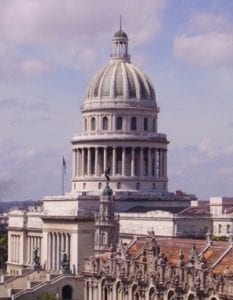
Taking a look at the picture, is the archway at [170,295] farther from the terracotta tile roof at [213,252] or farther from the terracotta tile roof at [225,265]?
the terracotta tile roof at [225,265]

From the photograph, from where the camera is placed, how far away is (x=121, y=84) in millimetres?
192750

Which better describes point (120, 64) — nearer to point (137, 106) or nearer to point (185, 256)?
point (137, 106)

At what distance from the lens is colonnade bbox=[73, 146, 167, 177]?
190 meters

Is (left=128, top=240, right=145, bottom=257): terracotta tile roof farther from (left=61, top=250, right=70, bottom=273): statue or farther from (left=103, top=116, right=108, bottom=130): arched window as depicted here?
(left=103, top=116, right=108, bottom=130): arched window

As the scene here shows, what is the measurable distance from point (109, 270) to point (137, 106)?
246ft

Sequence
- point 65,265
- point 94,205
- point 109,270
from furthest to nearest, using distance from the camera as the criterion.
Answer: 1. point 94,205
2. point 65,265
3. point 109,270

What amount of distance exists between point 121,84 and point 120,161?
41.1ft

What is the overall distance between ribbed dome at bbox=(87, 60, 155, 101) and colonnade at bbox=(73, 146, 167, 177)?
8544mm

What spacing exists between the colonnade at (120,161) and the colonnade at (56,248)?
13.3 meters

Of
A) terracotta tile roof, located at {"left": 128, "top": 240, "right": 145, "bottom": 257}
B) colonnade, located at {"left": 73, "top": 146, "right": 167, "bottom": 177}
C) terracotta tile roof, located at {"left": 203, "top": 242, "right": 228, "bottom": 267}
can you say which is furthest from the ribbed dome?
terracotta tile roof, located at {"left": 203, "top": 242, "right": 228, "bottom": 267}

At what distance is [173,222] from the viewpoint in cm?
16762

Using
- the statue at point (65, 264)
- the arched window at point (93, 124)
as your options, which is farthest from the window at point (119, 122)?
the statue at point (65, 264)

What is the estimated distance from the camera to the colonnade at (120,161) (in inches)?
7466

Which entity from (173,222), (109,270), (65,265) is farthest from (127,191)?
(109,270)
